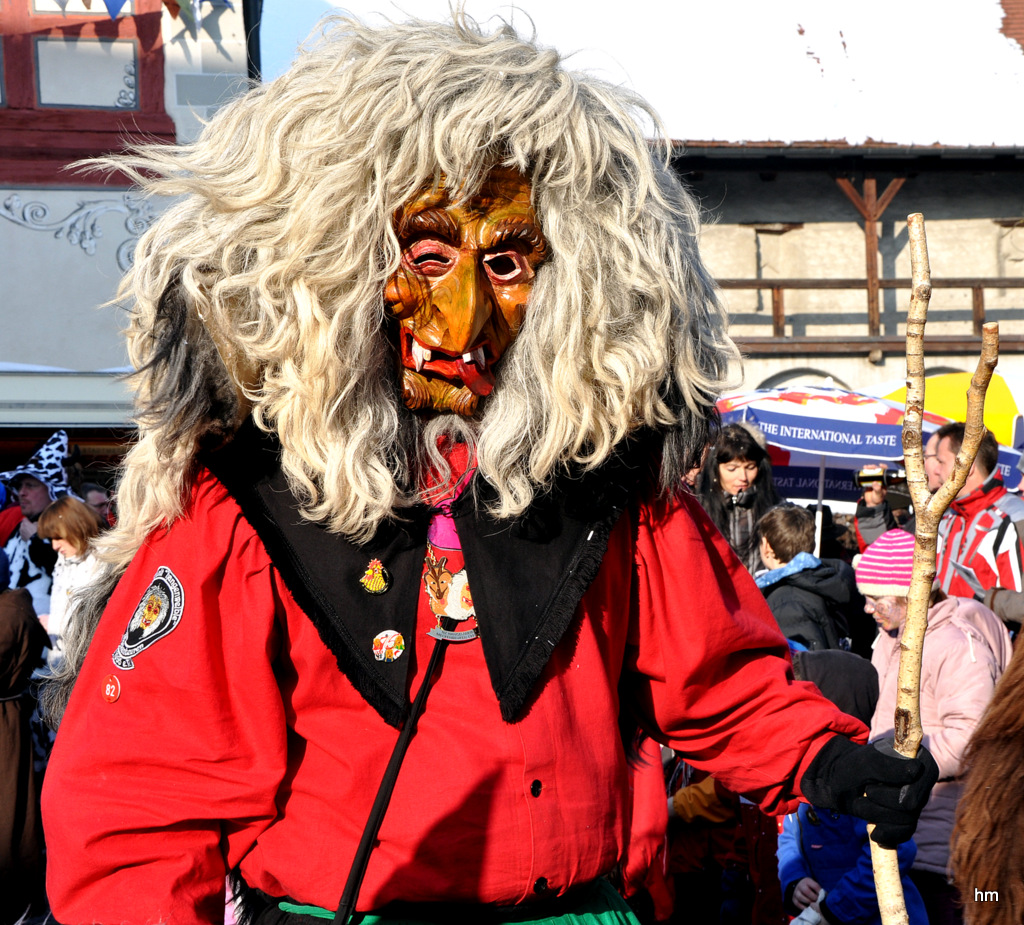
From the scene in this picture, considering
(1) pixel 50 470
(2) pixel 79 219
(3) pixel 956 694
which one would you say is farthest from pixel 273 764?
(2) pixel 79 219

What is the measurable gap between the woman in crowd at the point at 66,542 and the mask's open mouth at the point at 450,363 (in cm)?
358

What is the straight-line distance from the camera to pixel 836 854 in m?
2.77

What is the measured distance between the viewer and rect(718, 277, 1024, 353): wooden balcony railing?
14.1 metres

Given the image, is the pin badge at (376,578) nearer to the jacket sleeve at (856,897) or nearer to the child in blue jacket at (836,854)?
the child in blue jacket at (836,854)

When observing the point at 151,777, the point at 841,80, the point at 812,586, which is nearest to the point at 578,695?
the point at 151,777

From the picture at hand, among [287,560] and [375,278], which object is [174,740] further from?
[375,278]

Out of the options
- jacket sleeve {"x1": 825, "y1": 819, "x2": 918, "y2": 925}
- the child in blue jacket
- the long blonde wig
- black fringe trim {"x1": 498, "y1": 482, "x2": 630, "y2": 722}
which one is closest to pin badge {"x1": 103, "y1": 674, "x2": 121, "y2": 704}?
the long blonde wig

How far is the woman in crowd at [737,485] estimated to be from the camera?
4941 millimetres

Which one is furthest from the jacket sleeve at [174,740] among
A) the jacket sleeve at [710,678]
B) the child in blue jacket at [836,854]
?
the child in blue jacket at [836,854]

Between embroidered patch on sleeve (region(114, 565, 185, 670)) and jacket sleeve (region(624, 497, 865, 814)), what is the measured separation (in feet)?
2.28

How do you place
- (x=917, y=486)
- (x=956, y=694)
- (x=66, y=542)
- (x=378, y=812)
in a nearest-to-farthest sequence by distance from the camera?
(x=917, y=486) → (x=378, y=812) → (x=956, y=694) → (x=66, y=542)

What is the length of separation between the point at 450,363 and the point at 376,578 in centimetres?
34

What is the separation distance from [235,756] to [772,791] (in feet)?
2.67

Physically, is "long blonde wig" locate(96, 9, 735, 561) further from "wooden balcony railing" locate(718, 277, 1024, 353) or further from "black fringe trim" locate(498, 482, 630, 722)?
"wooden balcony railing" locate(718, 277, 1024, 353)
